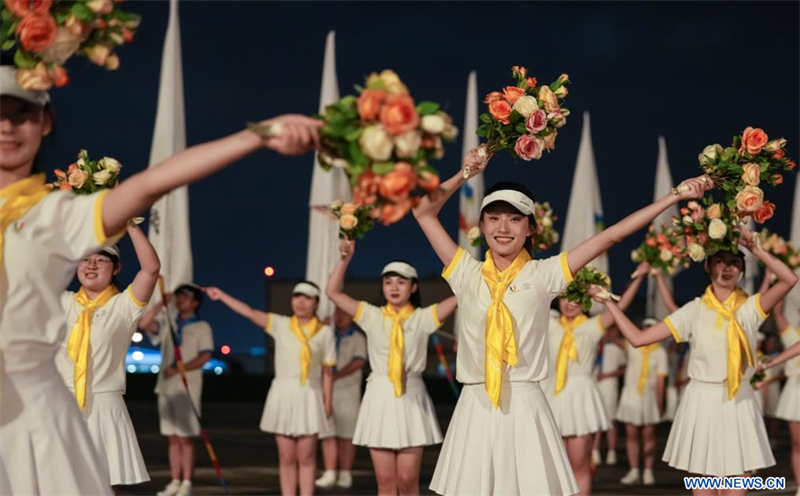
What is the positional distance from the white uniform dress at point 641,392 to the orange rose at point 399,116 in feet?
33.3

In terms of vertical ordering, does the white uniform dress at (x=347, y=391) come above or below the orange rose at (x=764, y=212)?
below

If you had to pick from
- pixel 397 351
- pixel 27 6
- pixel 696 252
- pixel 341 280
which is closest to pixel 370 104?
pixel 27 6

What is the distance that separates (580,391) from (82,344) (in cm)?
540

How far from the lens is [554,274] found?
17.6 feet

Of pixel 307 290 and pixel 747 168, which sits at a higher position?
pixel 747 168

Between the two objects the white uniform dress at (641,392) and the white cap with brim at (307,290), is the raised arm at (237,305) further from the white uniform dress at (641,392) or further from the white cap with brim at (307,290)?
the white uniform dress at (641,392)

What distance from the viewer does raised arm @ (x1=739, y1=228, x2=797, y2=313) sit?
259 inches

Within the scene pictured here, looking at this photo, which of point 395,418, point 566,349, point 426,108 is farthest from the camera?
point 566,349

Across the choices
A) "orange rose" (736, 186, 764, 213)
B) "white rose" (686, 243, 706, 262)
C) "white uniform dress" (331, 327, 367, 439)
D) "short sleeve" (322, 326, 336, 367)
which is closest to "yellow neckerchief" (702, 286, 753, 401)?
"white rose" (686, 243, 706, 262)

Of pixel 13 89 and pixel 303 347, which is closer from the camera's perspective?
pixel 13 89

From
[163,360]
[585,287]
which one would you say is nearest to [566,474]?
[585,287]

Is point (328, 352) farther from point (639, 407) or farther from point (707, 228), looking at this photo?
point (707, 228)

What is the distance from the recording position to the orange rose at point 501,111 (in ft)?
17.8

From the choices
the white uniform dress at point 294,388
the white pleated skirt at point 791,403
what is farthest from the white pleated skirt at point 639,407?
the white uniform dress at point 294,388
